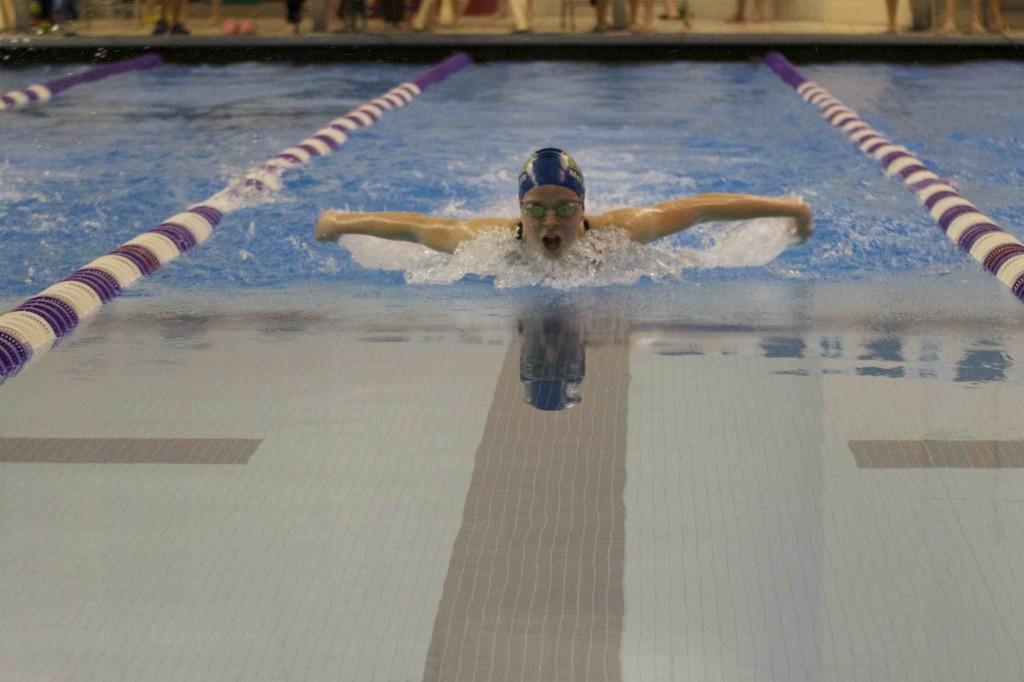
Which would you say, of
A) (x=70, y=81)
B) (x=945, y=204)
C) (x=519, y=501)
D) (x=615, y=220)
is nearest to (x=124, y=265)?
(x=615, y=220)

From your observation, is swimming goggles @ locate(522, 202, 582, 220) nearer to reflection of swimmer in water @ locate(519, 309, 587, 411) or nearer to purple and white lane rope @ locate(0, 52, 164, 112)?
reflection of swimmer in water @ locate(519, 309, 587, 411)

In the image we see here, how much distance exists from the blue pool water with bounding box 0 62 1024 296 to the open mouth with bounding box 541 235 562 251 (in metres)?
0.48

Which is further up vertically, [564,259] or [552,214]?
[552,214]

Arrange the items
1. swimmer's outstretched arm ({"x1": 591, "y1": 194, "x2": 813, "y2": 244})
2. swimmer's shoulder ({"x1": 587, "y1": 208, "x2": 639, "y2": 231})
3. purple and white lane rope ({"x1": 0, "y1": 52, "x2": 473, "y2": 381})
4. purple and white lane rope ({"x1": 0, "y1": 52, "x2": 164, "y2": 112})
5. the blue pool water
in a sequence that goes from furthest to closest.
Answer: purple and white lane rope ({"x1": 0, "y1": 52, "x2": 164, "y2": 112}), the blue pool water, swimmer's shoulder ({"x1": 587, "y1": 208, "x2": 639, "y2": 231}), swimmer's outstretched arm ({"x1": 591, "y1": 194, "x2": 813, "y2": 244}), purple and white lane rope ({"x1": 0, "y1": 52, "x2": 473, "y2": 381})

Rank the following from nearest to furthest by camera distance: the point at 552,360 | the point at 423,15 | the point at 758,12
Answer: the point at 552,360 < the point at 423,15 < the point at 758,12

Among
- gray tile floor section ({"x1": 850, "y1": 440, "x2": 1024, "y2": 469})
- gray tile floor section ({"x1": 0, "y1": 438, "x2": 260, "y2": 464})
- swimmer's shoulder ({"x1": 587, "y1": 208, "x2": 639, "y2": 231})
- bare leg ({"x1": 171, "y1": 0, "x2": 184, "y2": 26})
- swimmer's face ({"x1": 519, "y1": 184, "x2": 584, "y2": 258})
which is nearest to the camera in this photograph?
gray tile floor section ({"x1": 850, "y1": 440, "x2": 1024, "y2": 469})

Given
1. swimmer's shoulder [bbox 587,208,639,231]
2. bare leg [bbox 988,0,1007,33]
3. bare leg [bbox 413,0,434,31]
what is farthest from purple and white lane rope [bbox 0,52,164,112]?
bare leg [bbox 988,0,1007,33]

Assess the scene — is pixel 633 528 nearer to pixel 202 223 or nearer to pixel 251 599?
pixel 251 599

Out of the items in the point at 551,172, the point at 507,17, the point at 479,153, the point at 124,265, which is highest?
the point at 551,172

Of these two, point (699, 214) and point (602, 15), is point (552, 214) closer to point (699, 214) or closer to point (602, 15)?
point (699, 214)

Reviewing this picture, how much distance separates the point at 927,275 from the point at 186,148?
4313mm

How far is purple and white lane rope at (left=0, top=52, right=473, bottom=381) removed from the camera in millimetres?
3916

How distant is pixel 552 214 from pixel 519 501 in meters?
1.93

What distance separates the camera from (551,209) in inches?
181
